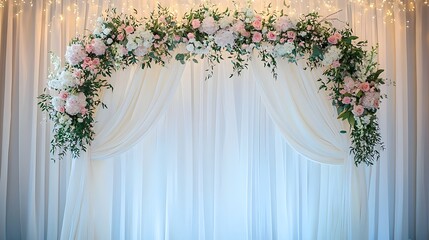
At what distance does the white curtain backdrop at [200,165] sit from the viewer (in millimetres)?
3012

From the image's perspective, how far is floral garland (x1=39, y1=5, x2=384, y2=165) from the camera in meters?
2.64

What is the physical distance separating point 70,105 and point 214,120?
1.13 meters

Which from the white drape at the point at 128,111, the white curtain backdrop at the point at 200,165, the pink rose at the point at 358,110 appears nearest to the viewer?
the pink rose at the point at 358,110

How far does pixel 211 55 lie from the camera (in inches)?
109

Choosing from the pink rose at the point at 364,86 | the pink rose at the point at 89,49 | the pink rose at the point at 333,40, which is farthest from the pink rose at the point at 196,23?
the pink rose at the point at 364,86

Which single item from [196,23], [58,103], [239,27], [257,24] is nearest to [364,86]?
[257,24]

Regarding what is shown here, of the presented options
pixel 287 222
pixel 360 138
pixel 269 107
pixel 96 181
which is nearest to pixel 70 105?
pixel 96 181

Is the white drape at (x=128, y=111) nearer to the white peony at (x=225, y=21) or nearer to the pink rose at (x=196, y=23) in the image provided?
the pink rose at (x=196, y=23)

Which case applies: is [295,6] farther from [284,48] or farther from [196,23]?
[196,23]

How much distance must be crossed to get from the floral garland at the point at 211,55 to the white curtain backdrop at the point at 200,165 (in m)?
0.38

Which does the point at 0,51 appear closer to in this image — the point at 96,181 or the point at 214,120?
the point at 96,181

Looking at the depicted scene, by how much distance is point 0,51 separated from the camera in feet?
10.3

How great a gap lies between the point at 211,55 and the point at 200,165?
91 centimetres

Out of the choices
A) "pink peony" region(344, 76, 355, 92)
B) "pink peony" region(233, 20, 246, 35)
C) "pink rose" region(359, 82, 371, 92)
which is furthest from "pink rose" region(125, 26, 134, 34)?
"pink rose" region(359, 82, 371, 92)
